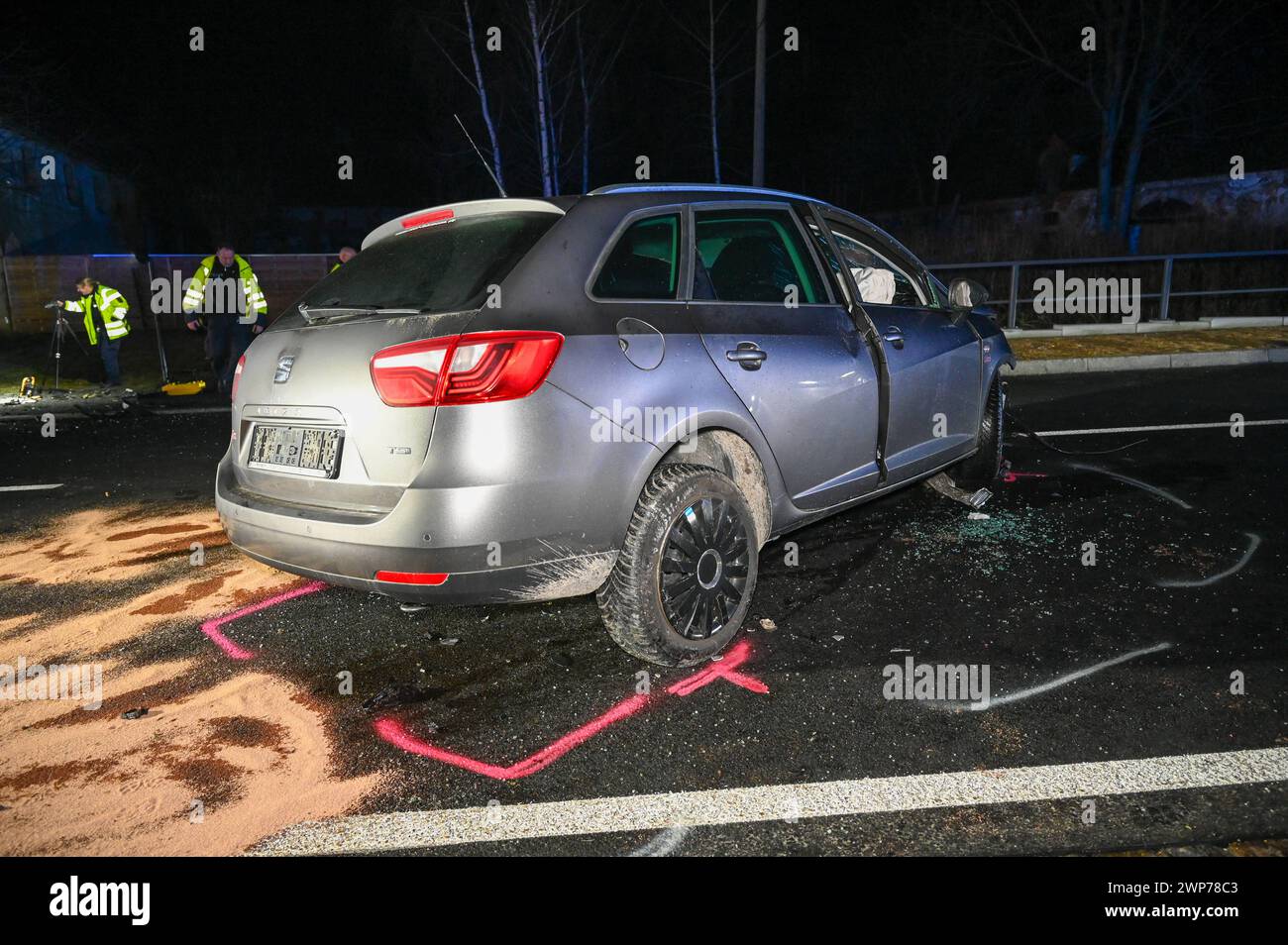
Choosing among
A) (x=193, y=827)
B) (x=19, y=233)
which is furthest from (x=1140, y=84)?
(x=19, y=233)

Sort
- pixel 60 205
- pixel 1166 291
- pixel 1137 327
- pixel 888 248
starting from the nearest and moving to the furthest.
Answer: pixel 888 248, pixel 1137 327, pixel 1166 291, pixel 60 205

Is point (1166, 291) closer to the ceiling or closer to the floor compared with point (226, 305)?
closer to the ceiling

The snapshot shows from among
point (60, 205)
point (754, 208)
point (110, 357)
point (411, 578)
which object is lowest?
point (411, 578)

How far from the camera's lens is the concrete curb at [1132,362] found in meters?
11.7

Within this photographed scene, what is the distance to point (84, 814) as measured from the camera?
99.0 inches

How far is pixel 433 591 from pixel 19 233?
1429 inches

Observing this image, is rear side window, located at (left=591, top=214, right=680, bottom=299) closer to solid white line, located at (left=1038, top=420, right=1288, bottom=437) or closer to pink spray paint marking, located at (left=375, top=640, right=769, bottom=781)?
pink spray paint marking, located at (left=375, top=640, right=769, bottom=781)

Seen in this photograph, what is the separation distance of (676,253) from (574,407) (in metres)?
0.94

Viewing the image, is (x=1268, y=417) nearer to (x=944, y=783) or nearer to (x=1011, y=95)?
(x=944, y=783)

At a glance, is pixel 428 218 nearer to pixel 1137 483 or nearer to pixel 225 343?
pixel 1137 483

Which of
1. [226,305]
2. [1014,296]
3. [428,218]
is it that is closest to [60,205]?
[226,305]

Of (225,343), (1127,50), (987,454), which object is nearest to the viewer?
(987,454)

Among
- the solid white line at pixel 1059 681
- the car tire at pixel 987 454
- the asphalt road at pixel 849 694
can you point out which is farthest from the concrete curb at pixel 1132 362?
the solid white line at pixel 1059 681

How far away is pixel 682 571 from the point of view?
332 cm
